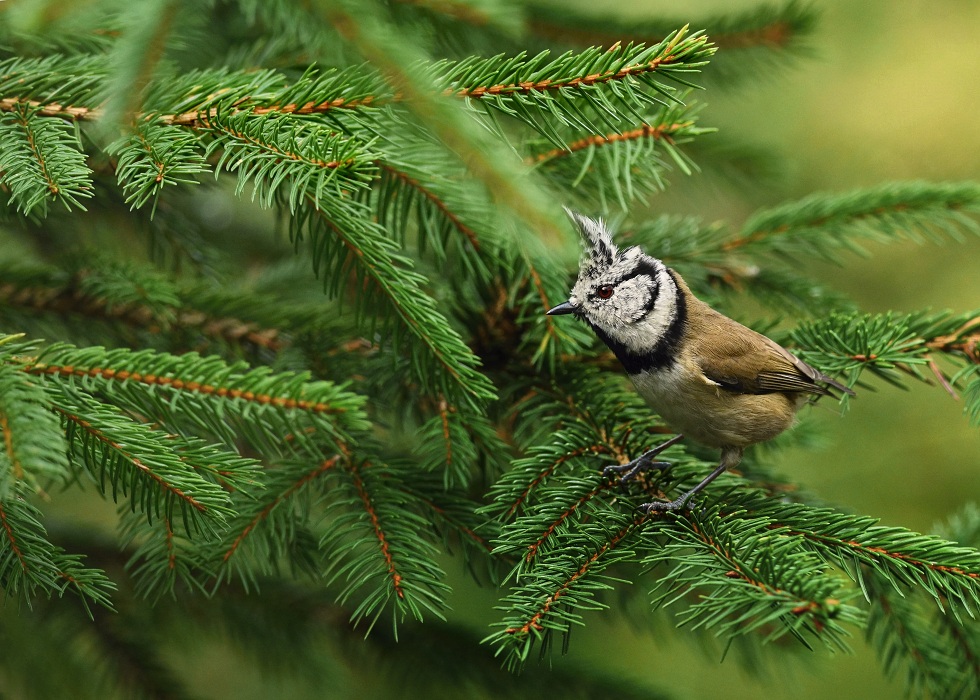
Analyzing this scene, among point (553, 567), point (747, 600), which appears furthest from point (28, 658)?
point (747, 600)

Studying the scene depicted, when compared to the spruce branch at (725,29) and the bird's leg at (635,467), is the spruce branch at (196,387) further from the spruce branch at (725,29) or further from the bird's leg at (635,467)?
the spruce branch at (725,29)

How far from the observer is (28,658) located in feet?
7.65

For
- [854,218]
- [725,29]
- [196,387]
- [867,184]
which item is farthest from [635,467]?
[867,184]

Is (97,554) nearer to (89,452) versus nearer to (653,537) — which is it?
(89,452)

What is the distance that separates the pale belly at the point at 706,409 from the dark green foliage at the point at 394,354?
0.08m

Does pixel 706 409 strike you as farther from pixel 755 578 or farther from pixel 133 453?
pixel 133 453

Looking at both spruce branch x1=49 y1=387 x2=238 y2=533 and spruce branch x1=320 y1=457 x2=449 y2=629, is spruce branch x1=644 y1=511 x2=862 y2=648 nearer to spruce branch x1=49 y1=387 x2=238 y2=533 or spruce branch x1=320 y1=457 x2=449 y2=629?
spruce branch x1=320 y1=457 x2=449 y2=629

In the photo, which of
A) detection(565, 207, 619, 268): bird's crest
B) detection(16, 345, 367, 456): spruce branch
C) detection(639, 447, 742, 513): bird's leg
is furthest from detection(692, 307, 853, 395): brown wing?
detection(16, 345, 367, 456): spruce branch

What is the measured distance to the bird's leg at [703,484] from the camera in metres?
1.70

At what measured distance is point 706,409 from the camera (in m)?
2.23

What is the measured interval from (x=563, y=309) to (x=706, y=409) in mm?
518

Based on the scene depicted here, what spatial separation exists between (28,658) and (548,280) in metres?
1.84

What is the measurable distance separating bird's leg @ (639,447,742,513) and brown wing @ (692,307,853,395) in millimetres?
215

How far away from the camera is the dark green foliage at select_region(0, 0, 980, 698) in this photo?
1.40 meters
